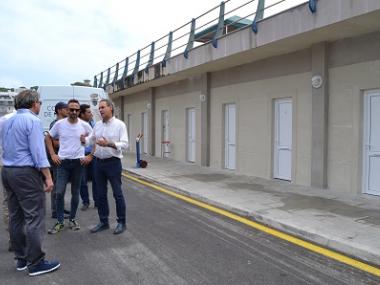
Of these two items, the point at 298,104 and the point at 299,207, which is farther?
the point at 298,104

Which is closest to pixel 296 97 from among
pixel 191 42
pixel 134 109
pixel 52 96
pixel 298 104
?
pixel 298 104

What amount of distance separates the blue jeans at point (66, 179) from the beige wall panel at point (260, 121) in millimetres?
5709

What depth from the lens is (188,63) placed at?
1333cm

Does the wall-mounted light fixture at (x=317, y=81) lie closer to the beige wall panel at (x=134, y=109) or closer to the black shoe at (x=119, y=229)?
the black shoe at (x=119, y=229)

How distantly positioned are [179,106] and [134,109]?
6.76 m

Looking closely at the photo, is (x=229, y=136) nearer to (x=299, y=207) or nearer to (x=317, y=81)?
(x=317, y=81)

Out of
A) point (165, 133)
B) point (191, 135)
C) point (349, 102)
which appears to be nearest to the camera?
point (349, 102)

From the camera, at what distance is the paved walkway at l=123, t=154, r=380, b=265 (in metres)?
5.29

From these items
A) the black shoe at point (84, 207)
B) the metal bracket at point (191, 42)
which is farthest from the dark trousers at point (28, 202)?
the metal bracket at point (191, 42)

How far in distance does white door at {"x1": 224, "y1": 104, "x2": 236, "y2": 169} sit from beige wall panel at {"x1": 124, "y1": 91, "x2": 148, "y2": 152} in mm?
8102

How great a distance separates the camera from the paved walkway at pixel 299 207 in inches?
208

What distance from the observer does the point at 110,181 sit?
19.0ft

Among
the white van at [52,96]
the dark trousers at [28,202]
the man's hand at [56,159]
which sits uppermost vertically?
the white van at [52,96]

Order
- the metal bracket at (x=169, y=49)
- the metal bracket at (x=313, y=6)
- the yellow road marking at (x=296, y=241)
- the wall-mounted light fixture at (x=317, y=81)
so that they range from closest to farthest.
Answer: the yellow road marking at (x=296, y=241) < the metal bracket at (x=313, y=6) < the wall-mounted light fixture at (x=317, y=81) < the metal bracket at (x=169, y=49)
